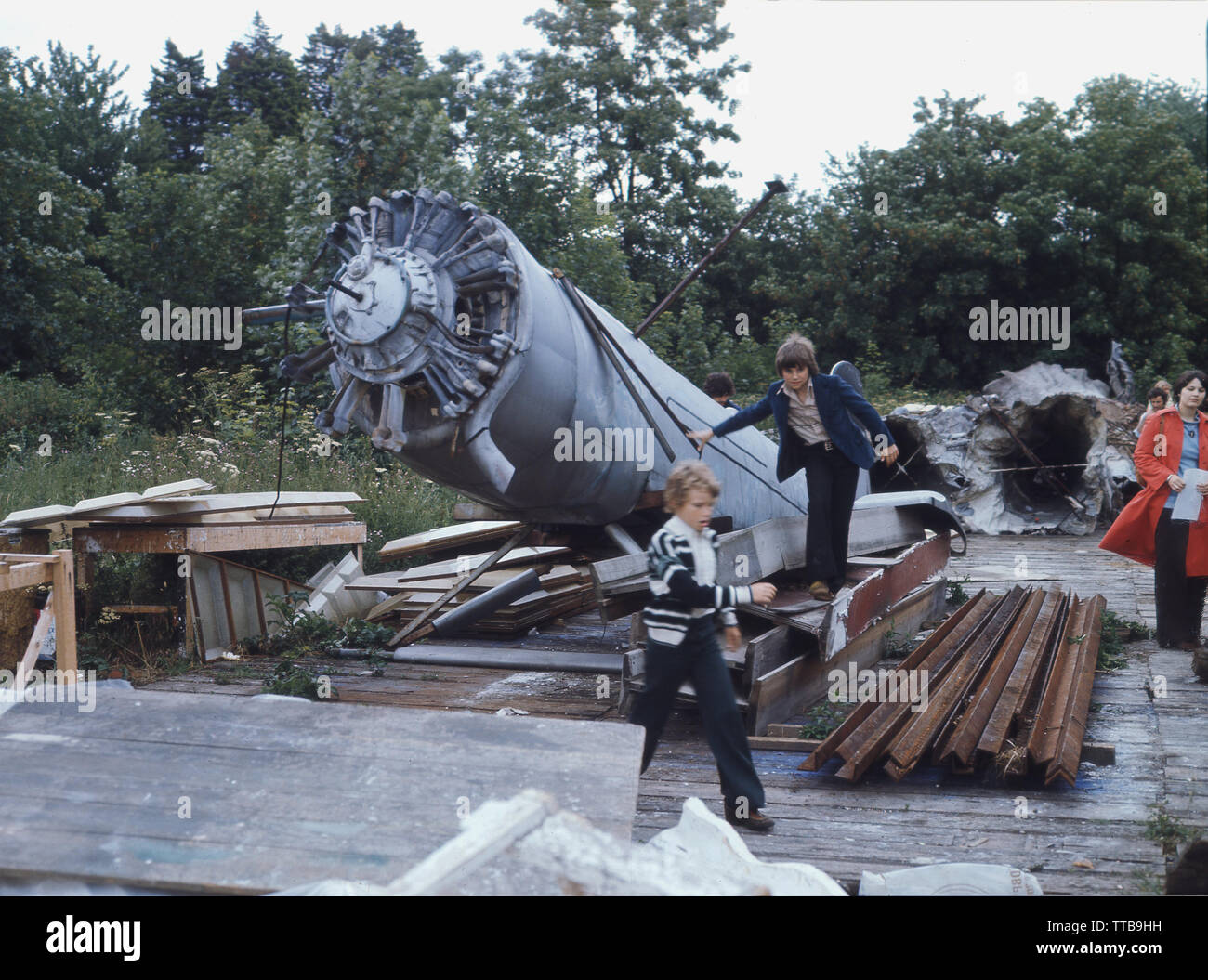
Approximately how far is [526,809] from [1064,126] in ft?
95.6

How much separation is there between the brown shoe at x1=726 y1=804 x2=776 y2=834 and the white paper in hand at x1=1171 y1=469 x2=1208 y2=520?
4.81 m

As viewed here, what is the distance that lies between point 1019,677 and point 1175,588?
101 inches

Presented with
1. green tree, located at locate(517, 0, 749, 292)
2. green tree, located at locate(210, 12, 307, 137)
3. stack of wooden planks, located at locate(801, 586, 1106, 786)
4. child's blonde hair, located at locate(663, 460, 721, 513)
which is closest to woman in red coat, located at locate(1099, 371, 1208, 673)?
stack of wooden planks, located at locate(801, 586, 1106, 786)

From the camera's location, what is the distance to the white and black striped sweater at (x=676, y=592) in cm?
422

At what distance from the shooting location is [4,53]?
73.3ft

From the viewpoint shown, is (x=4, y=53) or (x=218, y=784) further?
(x=4, y=53)

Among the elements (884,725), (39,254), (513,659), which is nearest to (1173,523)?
(884,725)

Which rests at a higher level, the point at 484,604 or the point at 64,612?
the point at 64,612

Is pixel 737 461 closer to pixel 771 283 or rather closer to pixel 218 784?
pixel 218 784

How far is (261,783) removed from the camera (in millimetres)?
2990

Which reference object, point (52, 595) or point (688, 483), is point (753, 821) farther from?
point (52, 595)

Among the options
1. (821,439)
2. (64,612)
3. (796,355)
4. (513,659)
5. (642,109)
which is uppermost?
(642,109)

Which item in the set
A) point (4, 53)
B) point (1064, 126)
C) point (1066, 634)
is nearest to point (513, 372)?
point (1066, 634)

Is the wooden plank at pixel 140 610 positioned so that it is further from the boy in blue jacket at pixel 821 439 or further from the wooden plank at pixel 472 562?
the boy in blue jacket at pixel 821 439
